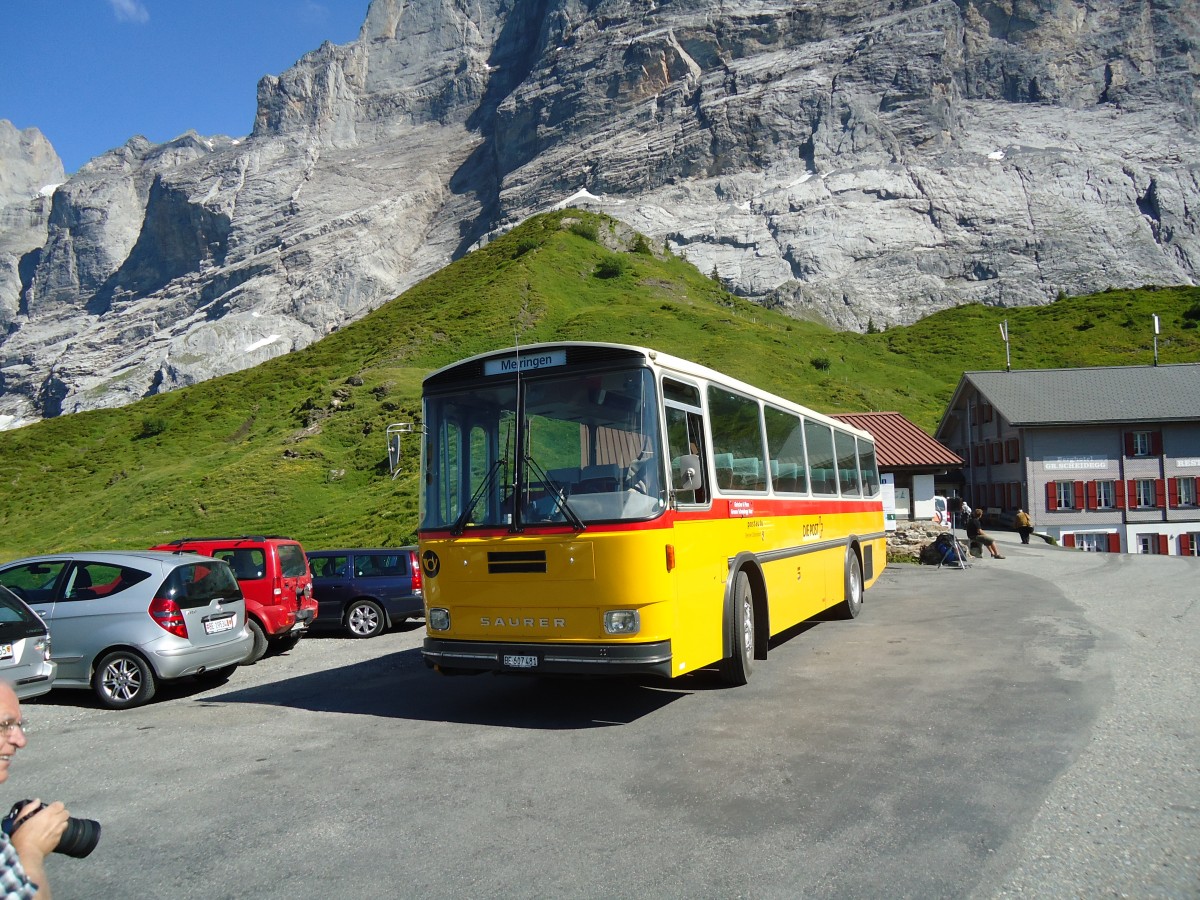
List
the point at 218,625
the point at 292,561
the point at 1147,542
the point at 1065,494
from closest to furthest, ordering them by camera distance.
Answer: the point at 218,625
the point at 292,561
the point at 1147,542
the point at 1065,494

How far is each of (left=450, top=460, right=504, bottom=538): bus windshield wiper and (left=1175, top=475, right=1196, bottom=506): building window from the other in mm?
45141

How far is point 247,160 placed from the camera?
175625 mm

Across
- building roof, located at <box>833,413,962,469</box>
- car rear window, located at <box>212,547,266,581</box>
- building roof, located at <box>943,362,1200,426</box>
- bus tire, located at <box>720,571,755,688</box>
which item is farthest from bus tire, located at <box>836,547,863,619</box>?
building roof, located at <box>943,362,1200,426</box>

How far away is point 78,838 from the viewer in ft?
8.06

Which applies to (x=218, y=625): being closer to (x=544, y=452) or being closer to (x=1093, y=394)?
(x=544, y=452)

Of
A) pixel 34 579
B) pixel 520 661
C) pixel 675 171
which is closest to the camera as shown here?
pixel 520 661

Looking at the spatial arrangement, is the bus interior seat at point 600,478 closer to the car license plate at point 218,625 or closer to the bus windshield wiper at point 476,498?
the bus windshield wiper at point 476,498

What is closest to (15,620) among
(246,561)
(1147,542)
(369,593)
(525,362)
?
(246,561)

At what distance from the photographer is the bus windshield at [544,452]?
741 cm

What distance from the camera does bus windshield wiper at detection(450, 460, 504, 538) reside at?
313 inches

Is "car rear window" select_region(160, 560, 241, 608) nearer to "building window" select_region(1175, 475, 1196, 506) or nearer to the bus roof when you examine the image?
the bus roof

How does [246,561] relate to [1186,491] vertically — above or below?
above

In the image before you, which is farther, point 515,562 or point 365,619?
point 365,619

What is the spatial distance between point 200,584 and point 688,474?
5.70m
